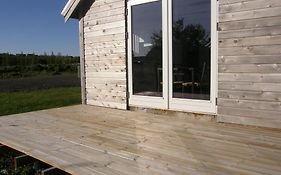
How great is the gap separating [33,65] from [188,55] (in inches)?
888

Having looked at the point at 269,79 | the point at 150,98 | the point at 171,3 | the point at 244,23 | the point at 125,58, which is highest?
the point at 171,3

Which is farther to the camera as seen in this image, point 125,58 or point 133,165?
point 125,58

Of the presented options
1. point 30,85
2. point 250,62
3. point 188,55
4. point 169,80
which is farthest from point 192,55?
point 30,85

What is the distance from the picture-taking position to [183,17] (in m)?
4.72

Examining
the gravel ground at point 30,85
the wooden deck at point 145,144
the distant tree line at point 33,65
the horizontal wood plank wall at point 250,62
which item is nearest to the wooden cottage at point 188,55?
the horizontal wood plank wall at point 250,62

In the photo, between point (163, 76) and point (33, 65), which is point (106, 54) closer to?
point (163, 76)

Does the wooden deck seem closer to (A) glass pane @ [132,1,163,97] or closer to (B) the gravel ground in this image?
(A) glass pane @ [132,1,163,97]

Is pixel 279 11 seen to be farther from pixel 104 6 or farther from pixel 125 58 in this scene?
pixel 104 6

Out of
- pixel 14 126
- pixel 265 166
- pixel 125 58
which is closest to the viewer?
pixel 265 166

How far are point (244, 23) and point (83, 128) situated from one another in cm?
288

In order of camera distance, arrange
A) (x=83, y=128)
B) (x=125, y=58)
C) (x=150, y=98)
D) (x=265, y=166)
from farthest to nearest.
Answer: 1. (x=125, y=58)
2. (x=150, y=98)
3. (x=83, y=128)
4. (x=265, y=166)

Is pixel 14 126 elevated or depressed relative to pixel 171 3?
depressed

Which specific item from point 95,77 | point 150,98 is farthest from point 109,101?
point 150,98

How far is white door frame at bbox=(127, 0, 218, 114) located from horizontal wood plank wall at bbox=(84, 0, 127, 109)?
240 millimetres
